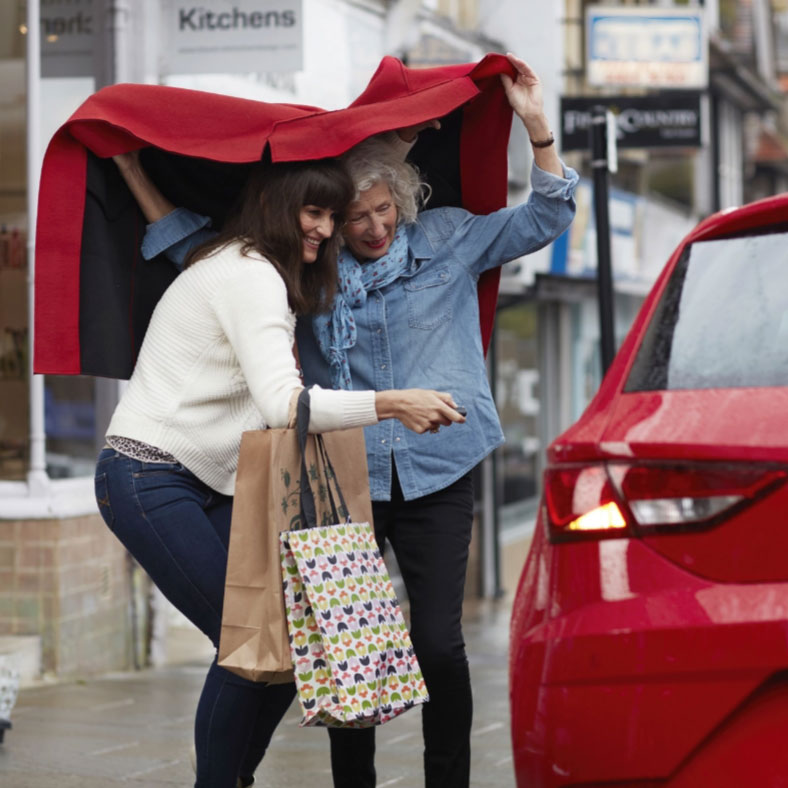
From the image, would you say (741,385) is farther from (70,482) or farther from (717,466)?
(70,482)

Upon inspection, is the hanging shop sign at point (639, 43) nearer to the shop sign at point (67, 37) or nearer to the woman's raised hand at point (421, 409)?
the shop sign at point (67, 37)

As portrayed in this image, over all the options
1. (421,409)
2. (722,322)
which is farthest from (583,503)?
(421,409)

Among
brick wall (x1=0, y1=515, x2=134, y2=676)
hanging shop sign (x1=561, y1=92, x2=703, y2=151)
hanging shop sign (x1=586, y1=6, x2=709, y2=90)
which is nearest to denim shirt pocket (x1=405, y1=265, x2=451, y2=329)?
brick wall (x1=0, y1=515, x2=134, y2=676)

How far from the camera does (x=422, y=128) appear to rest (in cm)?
401

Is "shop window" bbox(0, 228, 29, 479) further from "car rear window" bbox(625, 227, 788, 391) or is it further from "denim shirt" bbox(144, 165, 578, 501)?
"car rear window" bbox(625, 227, 788, 391)

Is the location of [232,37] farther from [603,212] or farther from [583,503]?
[583,503]

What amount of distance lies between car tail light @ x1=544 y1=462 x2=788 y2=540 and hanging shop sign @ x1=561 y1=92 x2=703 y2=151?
7.46m

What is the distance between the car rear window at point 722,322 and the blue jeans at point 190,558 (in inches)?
49.5

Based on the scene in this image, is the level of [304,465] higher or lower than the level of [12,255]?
lower

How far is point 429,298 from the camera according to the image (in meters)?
3.95

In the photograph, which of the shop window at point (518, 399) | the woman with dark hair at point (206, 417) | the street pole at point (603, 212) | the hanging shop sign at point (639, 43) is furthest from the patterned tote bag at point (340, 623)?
the shop window at point (518, 399)

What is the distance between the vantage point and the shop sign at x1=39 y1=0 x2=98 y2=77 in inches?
303

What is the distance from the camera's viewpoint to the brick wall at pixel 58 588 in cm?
726

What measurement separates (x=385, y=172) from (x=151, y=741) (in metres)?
2.86
